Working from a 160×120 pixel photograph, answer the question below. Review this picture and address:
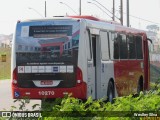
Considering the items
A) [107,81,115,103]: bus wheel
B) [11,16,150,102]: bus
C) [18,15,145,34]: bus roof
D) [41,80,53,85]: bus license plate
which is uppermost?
[18,15,145,34]: bus roof

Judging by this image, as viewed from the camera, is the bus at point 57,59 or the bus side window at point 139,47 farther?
the bus side window at point 139,47

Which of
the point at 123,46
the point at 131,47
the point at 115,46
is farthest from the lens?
the point at 131,47

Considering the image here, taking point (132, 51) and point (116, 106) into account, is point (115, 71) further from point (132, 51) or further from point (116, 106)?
point (116, 106)

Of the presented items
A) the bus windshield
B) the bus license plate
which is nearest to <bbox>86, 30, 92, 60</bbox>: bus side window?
the bus windshield

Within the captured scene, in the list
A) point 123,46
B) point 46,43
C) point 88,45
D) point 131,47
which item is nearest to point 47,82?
point 46,43

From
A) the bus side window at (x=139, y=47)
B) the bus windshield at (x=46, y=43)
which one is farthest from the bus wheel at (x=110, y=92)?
the bus side window at (x=139, y=47)

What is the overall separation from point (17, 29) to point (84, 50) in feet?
7.10

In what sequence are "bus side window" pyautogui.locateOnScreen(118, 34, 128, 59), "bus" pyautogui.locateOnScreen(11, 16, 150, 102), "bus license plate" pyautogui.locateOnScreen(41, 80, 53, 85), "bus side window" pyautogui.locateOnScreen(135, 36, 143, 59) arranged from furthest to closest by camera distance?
"bus side window" pyautogui.locateOnScreen(135, 36, 143, 59) < "bus side window" pyautogui.locateOnScreen(118, 34, 128, 59) < "bus license plate" pyautogui.locateOnScreen(41, 80, 53, 85) < "bus" pyautogui.locateOnScreen(11, 16, 150, 102)

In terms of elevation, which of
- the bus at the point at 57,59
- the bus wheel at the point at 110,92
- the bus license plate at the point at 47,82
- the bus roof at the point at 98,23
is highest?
the bus roof at the point at 98,23

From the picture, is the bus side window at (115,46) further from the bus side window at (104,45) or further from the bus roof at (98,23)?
the bus side window at (104,45)

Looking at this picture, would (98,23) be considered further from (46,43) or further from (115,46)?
(46,43)

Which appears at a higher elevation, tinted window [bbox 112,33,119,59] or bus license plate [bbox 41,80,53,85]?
tinted window [bbox 112,33,119,59]

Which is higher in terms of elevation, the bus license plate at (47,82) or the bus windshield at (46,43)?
the bus windshield at (46,43)

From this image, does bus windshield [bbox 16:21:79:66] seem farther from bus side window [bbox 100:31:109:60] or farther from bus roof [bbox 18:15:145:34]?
bus side window [bbox 100:31:109:60]
